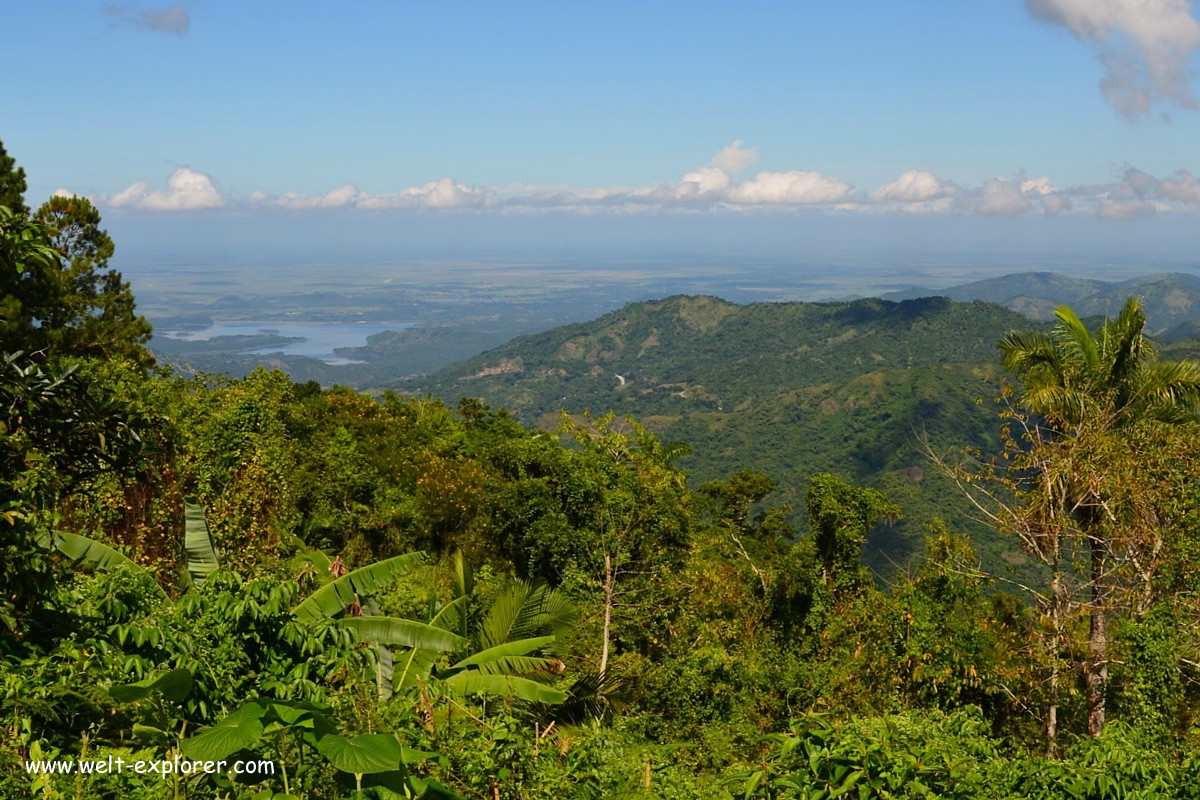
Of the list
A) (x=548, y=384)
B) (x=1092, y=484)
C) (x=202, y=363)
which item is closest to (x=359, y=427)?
(x=1092, y=484)

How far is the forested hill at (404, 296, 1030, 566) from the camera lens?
358 feet

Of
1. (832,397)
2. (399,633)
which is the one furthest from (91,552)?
(832,397)

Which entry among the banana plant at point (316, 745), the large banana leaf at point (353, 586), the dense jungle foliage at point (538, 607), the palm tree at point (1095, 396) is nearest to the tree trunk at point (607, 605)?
the dense jungle foliage at point (538, 607)

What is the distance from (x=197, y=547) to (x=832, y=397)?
13325cm

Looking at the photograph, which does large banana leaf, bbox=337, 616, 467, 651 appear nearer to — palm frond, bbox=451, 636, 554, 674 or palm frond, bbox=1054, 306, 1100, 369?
palm frond, bbox=451, 636, 554, 674

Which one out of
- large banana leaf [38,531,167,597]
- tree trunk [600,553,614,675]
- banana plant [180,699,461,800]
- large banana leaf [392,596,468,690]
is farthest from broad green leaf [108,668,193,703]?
tree trunk [600,553,614,675]

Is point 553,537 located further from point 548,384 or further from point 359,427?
point 548,384

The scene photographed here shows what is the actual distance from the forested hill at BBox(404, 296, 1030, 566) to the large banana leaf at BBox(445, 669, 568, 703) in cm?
4958

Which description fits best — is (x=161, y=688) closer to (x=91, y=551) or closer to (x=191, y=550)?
(x=91, y=551)

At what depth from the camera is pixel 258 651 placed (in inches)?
205

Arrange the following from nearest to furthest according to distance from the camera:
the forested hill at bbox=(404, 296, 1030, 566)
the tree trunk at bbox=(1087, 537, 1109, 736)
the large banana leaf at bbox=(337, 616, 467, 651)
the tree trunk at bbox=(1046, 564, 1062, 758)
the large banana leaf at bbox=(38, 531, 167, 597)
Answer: the large banana leaf at bbox=(38, 531, 167, 597) → the large banana leaf at bbox=(337, 616, 467, 651) → the tree trunk at bbox=(1046, 564, 1062, 758) → the tree trunk at bbox=(1087, 537, 1109, 736) → the forested hill at bbox=(404, 296, 1030, 566)

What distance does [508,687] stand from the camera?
8672mm

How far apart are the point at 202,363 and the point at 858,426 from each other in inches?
5934

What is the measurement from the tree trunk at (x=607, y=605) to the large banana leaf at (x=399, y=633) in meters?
4.12
